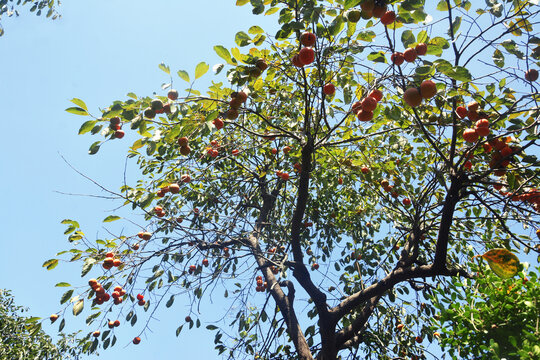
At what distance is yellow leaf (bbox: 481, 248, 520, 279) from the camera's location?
1774mm

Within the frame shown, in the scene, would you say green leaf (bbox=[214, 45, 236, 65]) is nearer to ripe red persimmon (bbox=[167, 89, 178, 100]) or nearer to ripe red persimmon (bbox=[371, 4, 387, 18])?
ripe red persimmon (bbox=[167, 89, 178, 100])

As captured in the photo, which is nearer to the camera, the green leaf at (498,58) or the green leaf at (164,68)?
the green leaf at (164,68)

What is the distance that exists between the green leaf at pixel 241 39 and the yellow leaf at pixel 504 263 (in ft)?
5.98

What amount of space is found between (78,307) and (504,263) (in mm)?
2708

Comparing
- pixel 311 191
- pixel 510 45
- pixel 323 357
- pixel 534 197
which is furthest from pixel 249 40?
pixel 311 191

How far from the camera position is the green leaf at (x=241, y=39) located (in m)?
2.00

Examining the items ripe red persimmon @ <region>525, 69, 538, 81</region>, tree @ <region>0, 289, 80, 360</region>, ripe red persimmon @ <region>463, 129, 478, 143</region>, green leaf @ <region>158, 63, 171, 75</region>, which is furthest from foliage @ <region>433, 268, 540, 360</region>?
tree @ <region>0, 289, 80, 360</region>

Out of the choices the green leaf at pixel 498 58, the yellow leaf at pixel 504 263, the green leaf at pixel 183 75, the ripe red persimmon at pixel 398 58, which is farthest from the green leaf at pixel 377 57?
the yellow leaf at pixel 504 263

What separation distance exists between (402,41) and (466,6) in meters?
0.64

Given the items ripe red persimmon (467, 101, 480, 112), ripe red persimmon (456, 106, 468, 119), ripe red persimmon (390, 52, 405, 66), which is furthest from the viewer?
ripe red persimmon (456, 106, 468, 119)

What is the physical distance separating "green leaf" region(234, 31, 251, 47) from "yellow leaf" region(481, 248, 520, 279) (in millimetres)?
1821

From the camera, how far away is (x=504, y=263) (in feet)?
5.93

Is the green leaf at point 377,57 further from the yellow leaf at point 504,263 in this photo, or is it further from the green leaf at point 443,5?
the yellow leaf at point 504,263

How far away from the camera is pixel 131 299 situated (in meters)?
3.18
